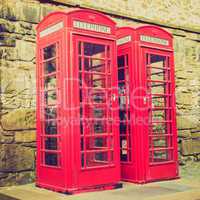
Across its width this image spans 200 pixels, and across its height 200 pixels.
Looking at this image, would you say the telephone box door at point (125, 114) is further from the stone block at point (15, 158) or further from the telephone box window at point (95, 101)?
the stone block at point (15, 158)

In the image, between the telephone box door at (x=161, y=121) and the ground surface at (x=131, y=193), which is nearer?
the ground surface at (x=131, y=193)

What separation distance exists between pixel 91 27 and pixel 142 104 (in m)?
1.36

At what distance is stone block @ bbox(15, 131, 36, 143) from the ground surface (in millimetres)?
626

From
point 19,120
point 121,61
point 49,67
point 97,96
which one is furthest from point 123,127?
point 19,120

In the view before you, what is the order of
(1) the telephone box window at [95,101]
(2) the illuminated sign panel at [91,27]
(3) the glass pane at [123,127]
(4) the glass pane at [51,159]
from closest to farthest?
(2) the illuminated sign panel at [91,27], (1) the telephone box window at [95,101], (4) the glass pane at [51,159], (3) the glass pane at [123,127]

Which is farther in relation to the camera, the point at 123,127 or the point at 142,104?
the point at 123,127

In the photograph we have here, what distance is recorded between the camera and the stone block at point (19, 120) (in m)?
5.00

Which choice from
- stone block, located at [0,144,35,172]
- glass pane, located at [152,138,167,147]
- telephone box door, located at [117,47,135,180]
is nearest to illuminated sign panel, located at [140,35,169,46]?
telephone box door, located at [117,47,135,180]

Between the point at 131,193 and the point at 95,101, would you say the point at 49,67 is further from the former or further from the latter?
the point at 131,193

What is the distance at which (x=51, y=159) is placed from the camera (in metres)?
4.95

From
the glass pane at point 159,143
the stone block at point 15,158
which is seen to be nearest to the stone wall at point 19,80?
the stone block at point 15,158

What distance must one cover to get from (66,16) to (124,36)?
1.25 m

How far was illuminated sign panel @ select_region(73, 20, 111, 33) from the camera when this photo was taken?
4.53 m

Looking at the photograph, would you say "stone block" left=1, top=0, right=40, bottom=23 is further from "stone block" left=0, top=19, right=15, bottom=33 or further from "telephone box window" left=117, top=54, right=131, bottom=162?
"telephone box window" left=117, top=54, right=131, bottom=162
